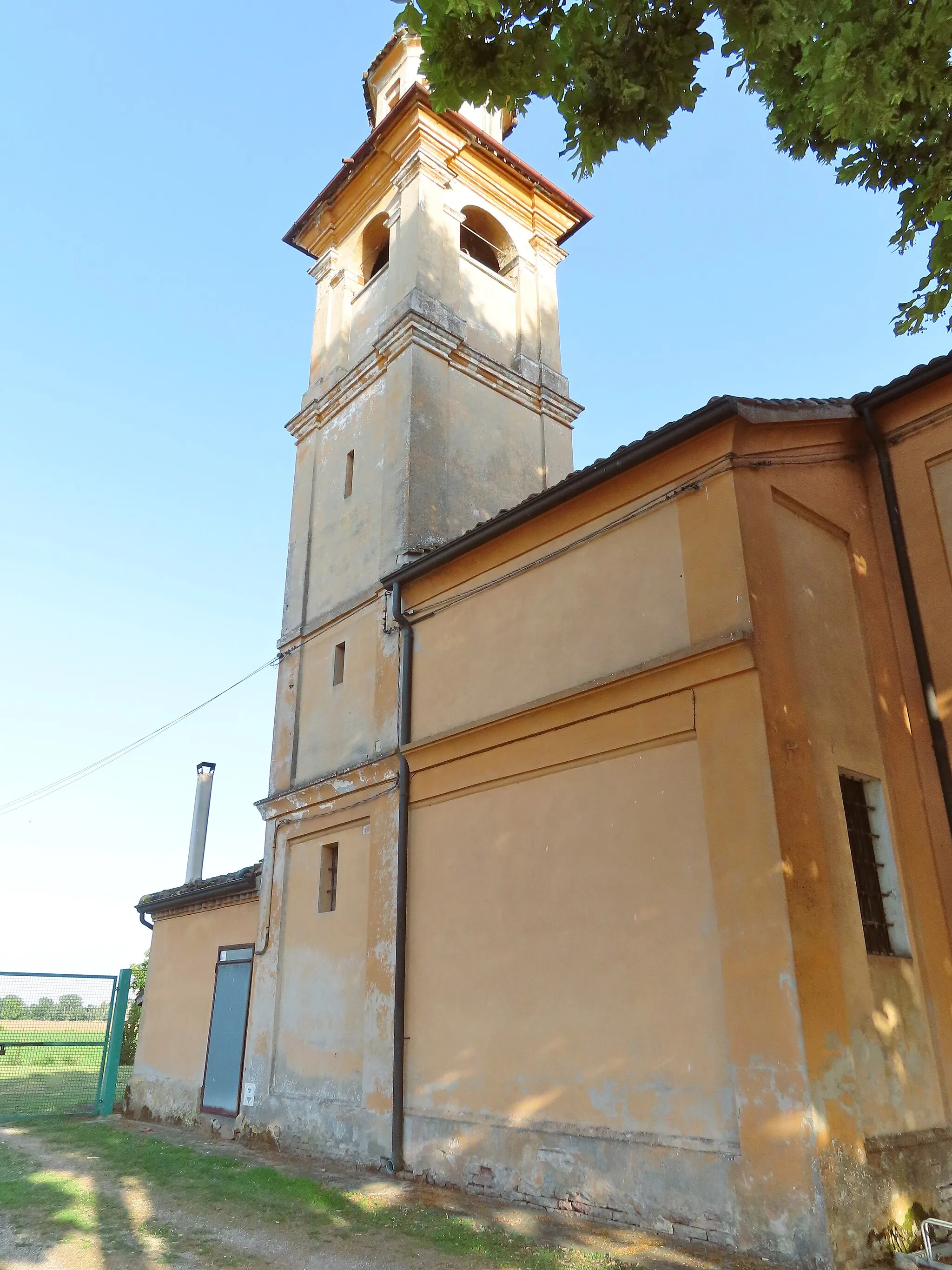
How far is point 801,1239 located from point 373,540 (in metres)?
9.29

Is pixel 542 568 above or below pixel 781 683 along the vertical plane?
above

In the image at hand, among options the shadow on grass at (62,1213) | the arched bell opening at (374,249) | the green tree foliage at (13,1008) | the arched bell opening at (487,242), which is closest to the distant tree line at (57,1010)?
the green tree foliage at (13,1008)

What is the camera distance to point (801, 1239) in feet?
17.9

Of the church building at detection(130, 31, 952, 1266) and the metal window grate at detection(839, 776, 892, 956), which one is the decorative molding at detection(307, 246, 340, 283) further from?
the metal window grate at detection(839, 776, 892, 956)

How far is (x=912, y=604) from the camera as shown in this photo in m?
7.84

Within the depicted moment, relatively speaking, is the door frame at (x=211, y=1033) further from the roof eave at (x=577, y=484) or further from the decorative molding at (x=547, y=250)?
the decorative molding at (x=547, y=250)

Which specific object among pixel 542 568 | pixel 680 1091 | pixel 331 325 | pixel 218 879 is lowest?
pixel 680 1091

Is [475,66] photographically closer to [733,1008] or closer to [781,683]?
[781,683]

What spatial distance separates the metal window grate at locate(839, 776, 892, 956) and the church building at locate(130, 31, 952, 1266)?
0.03 meters

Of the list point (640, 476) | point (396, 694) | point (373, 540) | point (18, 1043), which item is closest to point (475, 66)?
point (640, 476)

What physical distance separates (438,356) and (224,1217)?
10964 mm

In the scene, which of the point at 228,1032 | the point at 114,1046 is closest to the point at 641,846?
the point at 228,1032

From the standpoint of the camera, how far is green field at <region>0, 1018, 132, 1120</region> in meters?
13.3

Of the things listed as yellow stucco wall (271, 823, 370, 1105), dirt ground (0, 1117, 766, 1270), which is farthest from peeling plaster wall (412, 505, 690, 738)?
dirt ground (0, 1117, 766, 1270)
